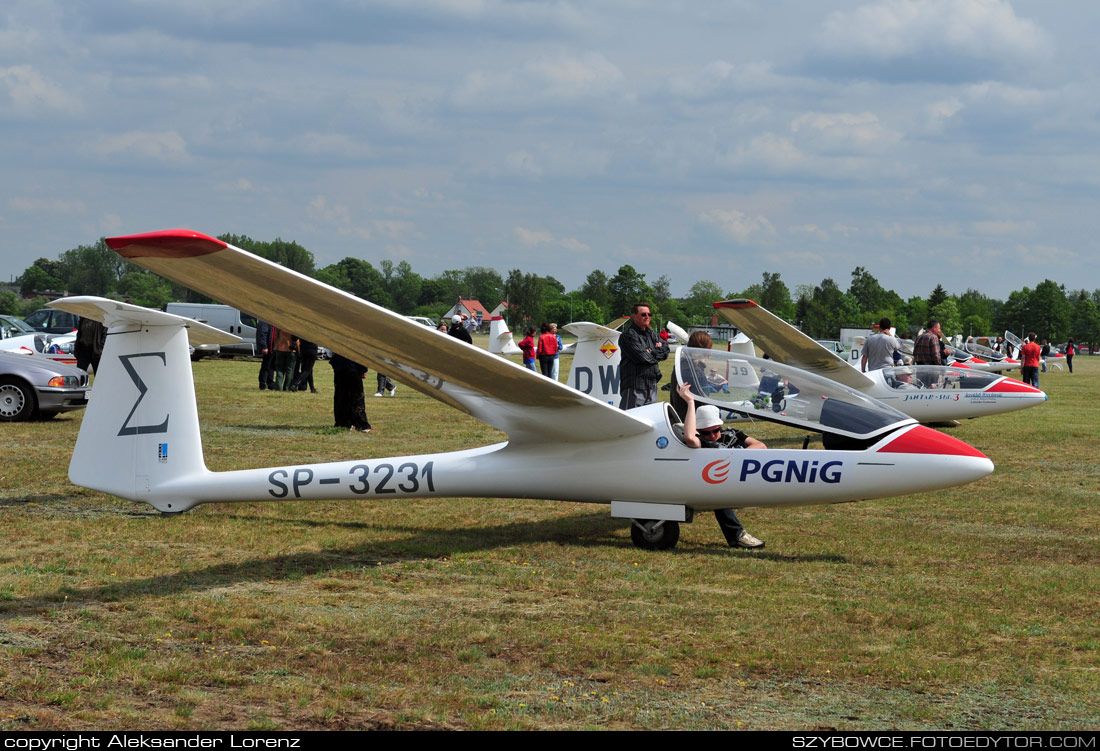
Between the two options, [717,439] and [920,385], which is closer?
[717,439]

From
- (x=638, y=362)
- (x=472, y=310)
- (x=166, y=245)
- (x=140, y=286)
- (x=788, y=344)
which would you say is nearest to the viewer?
(x=166, y=245)

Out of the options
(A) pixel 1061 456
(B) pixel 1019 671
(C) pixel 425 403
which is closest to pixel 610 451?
(B) pixel 1019 671

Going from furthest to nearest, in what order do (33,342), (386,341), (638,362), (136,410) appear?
1. (33,342)
2. (638,362)
3. (136,410)
4. (386,341)

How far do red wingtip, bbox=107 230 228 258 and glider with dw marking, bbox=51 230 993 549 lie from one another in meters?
1.86

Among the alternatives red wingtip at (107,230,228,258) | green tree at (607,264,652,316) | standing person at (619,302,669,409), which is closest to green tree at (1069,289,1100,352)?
green tree at (607,264,652,316)

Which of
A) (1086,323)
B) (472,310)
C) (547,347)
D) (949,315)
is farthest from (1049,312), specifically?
(547,347)

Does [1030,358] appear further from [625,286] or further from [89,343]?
[625,286]

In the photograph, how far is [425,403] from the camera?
22109 mm

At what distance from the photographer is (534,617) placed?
5961 millimetres

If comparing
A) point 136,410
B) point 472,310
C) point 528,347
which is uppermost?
point 472,310

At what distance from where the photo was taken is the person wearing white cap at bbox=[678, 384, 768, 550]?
7734mm

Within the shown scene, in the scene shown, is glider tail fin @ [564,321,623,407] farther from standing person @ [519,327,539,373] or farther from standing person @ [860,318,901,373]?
standing person @ [519,327,539,373]

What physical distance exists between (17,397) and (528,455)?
11783 mm

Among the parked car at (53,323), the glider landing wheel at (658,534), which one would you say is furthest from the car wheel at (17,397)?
the parked car at (53,323)
